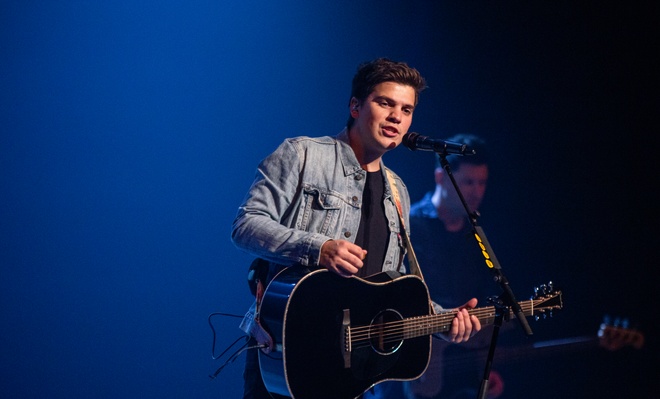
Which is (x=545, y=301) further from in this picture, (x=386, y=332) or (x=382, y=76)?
(x=382, y=76)

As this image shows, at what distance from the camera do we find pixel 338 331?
7.33ft

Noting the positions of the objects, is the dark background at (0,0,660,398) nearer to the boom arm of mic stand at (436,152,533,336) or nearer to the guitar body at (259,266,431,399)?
the boom arm of mic stand at (436,152,533,336)

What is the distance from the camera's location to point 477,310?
2.73m

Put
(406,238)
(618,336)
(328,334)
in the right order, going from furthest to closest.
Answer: (618,336) → (406,238) → (328,334)

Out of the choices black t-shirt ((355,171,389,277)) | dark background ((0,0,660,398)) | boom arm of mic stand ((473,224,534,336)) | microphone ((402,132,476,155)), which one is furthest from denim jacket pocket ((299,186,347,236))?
dark background ((0,0,660,398))

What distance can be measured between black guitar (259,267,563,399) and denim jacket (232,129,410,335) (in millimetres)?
126

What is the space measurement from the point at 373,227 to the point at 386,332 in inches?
20.3

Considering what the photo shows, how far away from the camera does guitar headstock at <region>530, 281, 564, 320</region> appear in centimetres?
295

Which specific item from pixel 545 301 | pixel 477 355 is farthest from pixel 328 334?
pixel 477 355

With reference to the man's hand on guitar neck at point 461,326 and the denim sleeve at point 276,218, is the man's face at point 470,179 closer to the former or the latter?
the man's hand on guitar neck at point 461,326

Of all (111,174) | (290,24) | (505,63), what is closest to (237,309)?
(111,174)

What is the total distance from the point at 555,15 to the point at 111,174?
11.8ft

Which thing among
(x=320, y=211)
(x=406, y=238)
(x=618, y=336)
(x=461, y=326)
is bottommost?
(x=618, y=336)

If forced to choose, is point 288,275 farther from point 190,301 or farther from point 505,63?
point 505,63
